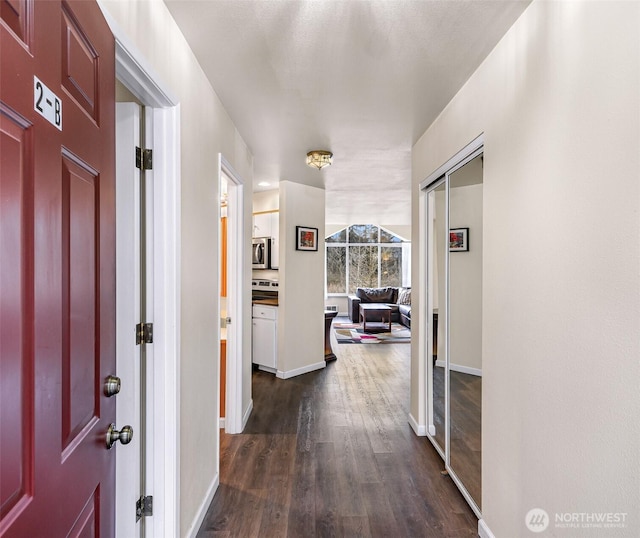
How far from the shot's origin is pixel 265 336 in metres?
4.61

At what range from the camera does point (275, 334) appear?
4512mm

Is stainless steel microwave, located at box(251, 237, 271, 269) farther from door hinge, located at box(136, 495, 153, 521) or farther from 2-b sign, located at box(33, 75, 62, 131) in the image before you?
2-b sign, located at box(33, 75, 62, 131)

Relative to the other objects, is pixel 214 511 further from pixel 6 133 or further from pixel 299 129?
pixel 299 129

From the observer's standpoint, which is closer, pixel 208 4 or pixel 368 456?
pixel 208 4

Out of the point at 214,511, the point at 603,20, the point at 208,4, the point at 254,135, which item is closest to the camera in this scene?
the point at 603,20

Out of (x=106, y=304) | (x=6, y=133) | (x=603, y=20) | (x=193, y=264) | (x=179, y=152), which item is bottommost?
(x=106, y=304)

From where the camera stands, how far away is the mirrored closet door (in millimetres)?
2031

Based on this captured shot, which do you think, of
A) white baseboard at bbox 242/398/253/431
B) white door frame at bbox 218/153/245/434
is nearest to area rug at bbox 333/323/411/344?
white baseboard at bbox 242/398/253/431

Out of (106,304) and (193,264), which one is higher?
(193,264)

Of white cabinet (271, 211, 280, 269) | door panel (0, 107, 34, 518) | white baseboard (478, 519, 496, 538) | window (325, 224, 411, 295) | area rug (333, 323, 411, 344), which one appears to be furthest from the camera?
window (325, 224, 411, 295)

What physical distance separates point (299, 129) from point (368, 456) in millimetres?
2464

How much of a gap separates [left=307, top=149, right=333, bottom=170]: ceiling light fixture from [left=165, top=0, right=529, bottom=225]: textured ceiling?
10 cm

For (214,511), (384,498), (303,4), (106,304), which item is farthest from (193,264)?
(384,498)

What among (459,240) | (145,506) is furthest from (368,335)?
(145,506)
